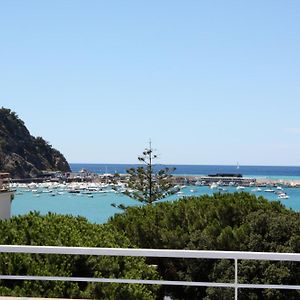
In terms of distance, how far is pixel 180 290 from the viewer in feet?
42.8

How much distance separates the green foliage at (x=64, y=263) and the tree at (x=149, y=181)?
21838 mm

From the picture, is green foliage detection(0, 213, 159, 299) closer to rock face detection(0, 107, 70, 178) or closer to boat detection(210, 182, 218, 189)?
boat detection(210, 182, 218, 189)

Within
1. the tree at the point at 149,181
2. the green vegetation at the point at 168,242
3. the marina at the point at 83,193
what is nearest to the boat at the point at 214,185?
the marina at the point at 83,193

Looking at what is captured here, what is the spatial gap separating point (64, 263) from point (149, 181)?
2459 centimetres

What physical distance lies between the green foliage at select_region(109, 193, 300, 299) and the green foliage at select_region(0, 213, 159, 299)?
2686mm

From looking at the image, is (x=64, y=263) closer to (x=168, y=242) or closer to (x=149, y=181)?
(x=168, y=242)

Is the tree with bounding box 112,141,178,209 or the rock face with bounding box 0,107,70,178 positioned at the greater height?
the rock face with bounding box 0,107,70,178

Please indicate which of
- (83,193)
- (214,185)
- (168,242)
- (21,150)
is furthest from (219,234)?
(21,150)

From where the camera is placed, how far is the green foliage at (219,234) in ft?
38.3

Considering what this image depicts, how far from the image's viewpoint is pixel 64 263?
320 inches

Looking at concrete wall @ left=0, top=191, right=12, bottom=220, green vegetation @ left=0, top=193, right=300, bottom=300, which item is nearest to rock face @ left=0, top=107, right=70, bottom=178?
concrete wall @ left=0, top=191, right=12, bottom=220

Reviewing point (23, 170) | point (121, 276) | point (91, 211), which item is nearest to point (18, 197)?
point (23, 170)

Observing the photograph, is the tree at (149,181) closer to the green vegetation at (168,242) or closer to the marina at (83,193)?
the green vegetation at (168,242)

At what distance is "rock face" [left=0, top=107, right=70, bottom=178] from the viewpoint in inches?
3034
